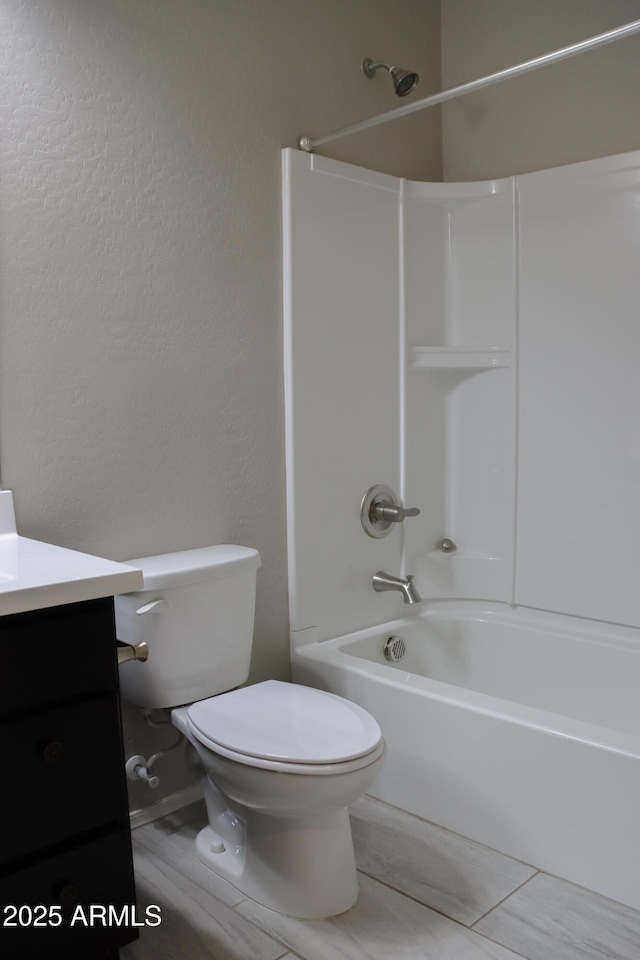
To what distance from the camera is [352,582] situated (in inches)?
104

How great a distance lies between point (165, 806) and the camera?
2203 millimetres

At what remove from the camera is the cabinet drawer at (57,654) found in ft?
4.33

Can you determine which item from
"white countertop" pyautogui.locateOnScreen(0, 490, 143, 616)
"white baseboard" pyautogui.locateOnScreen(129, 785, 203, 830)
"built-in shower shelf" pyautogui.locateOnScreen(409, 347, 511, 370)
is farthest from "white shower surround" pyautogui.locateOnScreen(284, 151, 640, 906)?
"white countertop" pyautogui.locateOnScreen(0, 490, 143, 616)

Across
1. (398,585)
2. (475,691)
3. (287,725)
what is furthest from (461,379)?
(287,725)

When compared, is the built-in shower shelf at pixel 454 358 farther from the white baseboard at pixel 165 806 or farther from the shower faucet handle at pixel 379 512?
the white baseboard at pixel 165 806

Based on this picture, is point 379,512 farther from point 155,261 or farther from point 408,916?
point 408,916

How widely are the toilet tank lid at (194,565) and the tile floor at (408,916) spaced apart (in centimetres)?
69

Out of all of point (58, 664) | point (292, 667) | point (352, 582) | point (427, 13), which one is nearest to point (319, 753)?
point (58, 664)

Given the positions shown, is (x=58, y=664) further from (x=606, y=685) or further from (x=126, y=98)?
(x=606, y=685)

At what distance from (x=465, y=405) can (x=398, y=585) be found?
0.73 meters

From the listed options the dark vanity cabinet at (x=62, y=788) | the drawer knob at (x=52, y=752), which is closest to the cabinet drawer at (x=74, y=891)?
the dark vanity cabinet at (x=62, y=788)

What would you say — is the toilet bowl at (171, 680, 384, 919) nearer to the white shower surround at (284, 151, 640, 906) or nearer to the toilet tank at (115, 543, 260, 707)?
the toilet tank at (115, 543, 260, 707)

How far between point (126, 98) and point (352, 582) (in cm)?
154

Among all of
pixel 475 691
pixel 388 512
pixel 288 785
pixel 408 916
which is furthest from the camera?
pixel 388 512
